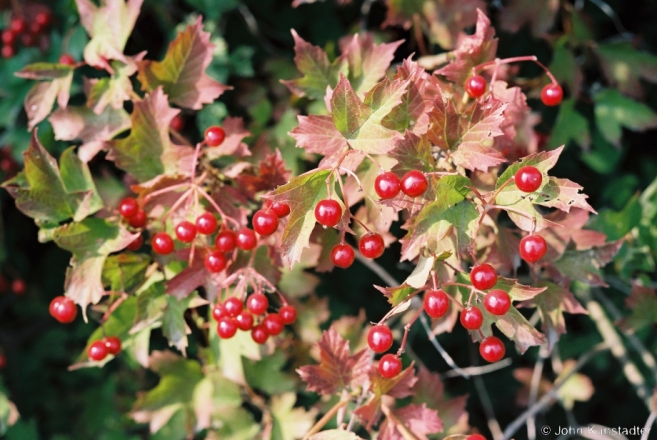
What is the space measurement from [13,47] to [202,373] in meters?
1.10

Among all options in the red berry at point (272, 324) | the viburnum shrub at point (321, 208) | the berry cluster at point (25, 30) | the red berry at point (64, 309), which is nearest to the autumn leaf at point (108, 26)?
the viburnum shrub at point (321, 208)

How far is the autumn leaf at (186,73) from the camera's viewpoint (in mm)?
1275

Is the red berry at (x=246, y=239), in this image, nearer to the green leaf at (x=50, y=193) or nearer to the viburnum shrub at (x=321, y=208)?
the viburnum shrub at (x=321, y=208)

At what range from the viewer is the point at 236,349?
4.63ft

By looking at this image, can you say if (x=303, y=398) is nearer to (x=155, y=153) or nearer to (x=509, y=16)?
(x=155, y=153)

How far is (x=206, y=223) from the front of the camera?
1095mm

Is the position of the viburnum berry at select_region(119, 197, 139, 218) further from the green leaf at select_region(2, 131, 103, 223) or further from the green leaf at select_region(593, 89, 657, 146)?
the green leaf at select_region(593, 89, 657, 146)

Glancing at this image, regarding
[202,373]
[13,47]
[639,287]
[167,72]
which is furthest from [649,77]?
[13,47]

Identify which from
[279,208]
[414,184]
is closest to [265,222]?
[279,208]

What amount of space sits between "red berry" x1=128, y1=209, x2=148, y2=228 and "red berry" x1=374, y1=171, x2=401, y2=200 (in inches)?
21.7

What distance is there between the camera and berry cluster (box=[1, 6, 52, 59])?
1663 mm

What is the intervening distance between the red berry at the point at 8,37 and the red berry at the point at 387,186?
1347 mm

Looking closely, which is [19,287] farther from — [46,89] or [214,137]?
[214,137]

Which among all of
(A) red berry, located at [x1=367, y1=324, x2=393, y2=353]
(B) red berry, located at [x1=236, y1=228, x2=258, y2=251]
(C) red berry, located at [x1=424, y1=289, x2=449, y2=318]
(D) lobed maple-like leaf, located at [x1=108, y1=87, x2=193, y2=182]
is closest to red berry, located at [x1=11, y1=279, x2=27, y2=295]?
(D) lobed maple-like leaf, located at [x1=108, y1=87, x2=193, y2=182]
